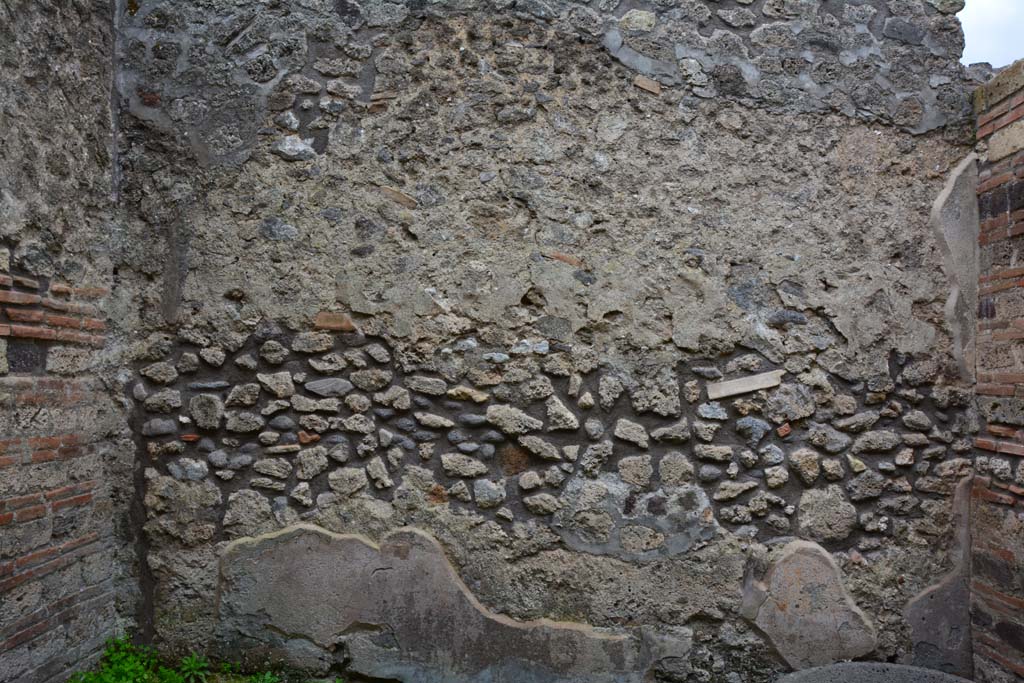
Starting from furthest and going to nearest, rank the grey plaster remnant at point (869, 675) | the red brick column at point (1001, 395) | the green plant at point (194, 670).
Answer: the green plant at point (194, 670) < the red brick column at point (1001, 395) < the grey plaster remnant at point (869, 675)

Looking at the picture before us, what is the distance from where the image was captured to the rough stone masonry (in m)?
3.25

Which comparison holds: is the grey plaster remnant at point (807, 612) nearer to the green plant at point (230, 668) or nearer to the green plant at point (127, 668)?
the green plant at point (230, 668)

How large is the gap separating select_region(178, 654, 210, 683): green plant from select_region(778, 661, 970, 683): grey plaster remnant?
2.43 m

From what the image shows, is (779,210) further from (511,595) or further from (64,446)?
(64,446)

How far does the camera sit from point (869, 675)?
262 cm

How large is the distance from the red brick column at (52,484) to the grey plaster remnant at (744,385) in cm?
278

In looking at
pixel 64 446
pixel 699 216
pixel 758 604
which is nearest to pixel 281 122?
pixel 64 446

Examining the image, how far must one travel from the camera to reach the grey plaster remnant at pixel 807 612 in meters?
3.23

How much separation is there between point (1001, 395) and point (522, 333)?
217 cm

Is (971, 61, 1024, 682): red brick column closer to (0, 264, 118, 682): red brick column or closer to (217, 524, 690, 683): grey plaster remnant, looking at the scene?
(217, 524, 690, 683): grey plaster remnant

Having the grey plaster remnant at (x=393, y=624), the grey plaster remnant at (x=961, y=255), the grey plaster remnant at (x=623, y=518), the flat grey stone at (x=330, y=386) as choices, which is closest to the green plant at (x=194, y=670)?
the grey plaster remnant at (x=393, y=624)

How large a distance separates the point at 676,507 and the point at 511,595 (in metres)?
0.84

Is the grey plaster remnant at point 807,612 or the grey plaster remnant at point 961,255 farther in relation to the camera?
the grey plaster remnant at point 961,255

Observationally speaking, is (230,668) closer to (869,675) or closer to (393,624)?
(393,624)
